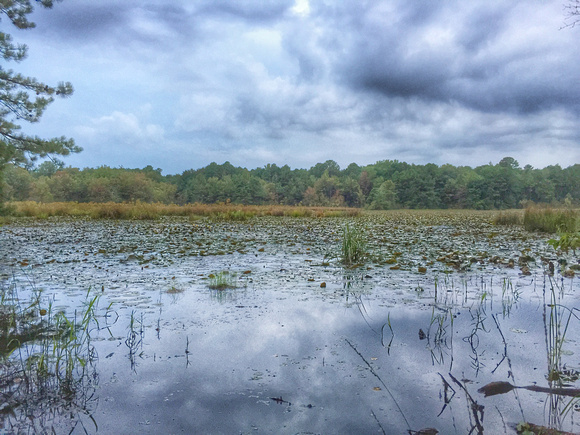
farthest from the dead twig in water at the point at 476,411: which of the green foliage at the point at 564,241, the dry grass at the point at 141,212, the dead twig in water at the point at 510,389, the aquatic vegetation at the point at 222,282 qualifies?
the dry grass at the point at 141,212

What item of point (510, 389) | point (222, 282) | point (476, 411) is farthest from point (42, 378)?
point (510, 389)

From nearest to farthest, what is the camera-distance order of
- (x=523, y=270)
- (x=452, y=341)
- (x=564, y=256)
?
(x=452, y=341) → (x=523, y=270) → (x=564, y=256)

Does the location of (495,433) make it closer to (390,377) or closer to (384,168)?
(390,377)

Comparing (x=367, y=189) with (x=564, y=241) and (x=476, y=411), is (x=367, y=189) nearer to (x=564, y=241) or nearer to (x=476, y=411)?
(x=564, y=241)

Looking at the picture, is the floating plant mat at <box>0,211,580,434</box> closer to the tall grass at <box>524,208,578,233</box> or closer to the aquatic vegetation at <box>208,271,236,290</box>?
the aquatic vegetation at <box>208,271,236,290</box>

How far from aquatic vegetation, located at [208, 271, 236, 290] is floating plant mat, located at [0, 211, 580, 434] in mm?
62

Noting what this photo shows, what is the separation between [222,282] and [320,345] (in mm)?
2614

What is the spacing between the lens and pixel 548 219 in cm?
1370

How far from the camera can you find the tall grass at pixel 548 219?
40.9ft

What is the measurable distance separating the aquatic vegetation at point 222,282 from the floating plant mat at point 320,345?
62mm

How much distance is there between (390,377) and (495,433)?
789 mm

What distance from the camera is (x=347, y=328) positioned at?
3807 mm

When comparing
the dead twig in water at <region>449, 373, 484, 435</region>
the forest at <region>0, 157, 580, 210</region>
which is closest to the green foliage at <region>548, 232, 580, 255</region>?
the dead twig in water at <region>449, 373, 484, 435</region>

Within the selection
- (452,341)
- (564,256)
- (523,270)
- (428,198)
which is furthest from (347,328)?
(428,198)
